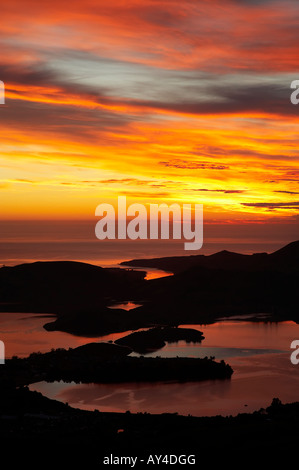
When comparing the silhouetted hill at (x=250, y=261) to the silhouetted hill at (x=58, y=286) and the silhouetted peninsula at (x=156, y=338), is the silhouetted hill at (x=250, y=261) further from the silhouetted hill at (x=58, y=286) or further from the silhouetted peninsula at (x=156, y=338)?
the silhouetted peninsula at (x=156, y=338)

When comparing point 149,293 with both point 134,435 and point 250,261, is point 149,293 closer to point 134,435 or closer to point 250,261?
point 250,261

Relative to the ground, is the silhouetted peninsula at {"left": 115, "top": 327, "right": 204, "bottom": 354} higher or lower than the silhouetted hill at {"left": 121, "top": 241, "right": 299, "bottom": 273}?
A: lower

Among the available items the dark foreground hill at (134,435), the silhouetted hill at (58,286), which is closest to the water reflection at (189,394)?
the dark foreground hill at (134,435)

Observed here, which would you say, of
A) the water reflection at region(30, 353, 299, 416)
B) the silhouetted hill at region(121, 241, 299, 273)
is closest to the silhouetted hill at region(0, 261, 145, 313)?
the silhouetted hill at region(121, 241, 299, 273)

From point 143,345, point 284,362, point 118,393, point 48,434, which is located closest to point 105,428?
point 48,434

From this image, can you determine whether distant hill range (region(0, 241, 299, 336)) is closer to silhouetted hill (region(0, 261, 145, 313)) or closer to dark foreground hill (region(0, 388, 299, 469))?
silhouetted hill (region(0, 261, 145, 313))

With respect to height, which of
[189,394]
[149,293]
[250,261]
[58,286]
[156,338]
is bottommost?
[189,394]

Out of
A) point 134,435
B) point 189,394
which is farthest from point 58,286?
point 134,435

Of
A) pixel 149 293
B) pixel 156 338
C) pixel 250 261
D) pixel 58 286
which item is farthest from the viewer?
pixel 250 261
